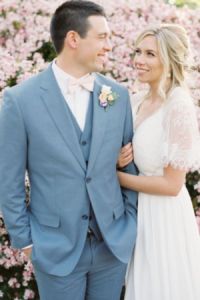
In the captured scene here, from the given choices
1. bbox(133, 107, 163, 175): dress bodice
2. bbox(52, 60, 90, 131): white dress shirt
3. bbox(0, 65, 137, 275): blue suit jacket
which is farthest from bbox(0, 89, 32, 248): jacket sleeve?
bbox(133, 107, 163, 175): dress bodice

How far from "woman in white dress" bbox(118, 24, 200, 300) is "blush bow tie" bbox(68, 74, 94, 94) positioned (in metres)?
0.40

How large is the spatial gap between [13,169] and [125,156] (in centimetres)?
64

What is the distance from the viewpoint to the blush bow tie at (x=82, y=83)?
3105mm

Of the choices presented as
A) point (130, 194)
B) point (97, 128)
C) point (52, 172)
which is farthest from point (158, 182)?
point (52, 172)

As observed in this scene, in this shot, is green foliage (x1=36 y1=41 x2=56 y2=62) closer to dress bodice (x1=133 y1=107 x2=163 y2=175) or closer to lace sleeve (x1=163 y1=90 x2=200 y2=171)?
dress bodice (x1=133 y1=107 x2=163 y2=175)

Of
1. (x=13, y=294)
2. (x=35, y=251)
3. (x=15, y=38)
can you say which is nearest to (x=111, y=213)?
(x=35, y=251)

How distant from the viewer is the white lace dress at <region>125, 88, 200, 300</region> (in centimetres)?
330

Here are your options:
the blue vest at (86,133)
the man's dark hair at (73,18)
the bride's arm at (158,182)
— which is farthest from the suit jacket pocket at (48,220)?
the man's dark hair at (73,18)

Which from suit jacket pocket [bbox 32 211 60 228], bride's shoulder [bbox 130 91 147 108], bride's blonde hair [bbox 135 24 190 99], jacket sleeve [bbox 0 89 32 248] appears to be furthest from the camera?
bride's shoulder [bbox 130 91 147 108]

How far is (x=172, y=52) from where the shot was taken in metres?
3.39

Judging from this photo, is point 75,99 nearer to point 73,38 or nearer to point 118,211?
point 73,38

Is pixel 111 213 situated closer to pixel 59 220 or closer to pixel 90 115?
pixel 59 220

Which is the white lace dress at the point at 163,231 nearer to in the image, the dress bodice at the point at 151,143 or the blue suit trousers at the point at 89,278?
the dress bodice at the point at 151,143

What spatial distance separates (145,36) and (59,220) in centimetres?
117
